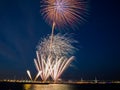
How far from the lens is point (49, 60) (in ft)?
261
